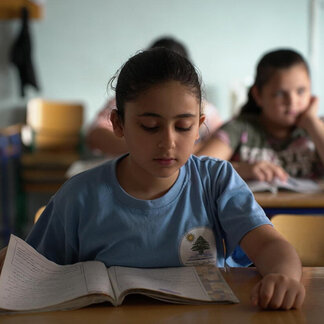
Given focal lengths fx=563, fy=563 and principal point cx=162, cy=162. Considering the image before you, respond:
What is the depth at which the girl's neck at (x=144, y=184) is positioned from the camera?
1284mm

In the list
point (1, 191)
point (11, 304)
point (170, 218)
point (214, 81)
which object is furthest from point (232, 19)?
point (11, 304)

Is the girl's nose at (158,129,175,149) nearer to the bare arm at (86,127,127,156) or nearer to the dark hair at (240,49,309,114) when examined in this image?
the dark hair at (240,49,309,114)

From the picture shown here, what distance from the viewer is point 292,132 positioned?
2600 mm

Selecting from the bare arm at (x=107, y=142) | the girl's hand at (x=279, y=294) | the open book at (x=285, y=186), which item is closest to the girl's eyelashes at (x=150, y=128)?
the girl's hand at (x=279, y=294)

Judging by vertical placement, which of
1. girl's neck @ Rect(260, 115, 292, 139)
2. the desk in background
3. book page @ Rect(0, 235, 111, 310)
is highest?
book page @ Rect(0, 235, 111, 310)

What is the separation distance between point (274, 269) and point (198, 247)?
9.6 inches

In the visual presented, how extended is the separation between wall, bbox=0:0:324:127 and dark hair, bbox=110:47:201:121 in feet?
13.1

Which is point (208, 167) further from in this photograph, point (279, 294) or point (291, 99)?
point (291, 99)

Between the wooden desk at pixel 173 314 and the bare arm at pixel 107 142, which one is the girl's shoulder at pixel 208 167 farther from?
the bare arm at pixel 107 142

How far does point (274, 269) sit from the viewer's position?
105cm

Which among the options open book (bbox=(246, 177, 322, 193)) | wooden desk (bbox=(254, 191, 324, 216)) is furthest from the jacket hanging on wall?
wooden desk (bbox=(254, 191, 324, 216))

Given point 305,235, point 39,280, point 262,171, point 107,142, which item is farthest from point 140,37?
point 39,280

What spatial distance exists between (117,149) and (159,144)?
1.81 meters

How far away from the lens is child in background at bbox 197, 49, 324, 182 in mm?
2512
